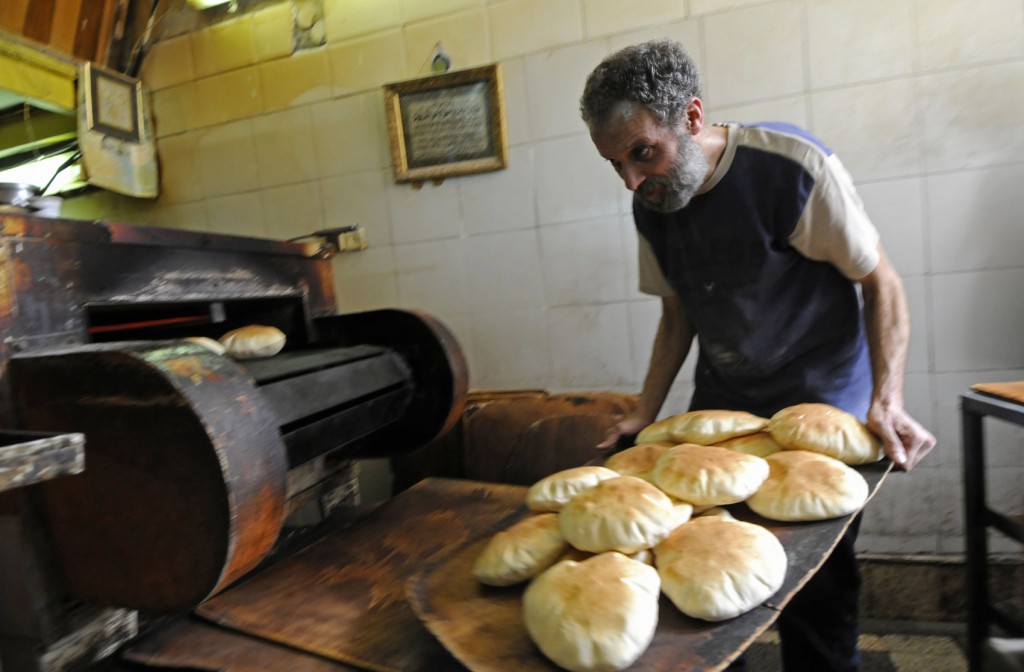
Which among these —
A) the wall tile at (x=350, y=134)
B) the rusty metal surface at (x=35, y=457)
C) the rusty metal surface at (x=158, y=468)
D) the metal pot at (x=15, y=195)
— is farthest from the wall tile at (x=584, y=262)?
the rusty metal surface at (x=35, y=457)

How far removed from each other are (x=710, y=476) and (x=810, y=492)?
0.54 feet

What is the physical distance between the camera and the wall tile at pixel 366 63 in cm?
263

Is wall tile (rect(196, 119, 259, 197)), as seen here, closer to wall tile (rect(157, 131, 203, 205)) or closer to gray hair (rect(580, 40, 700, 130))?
wall tile (rect(157, 131, 203, 205))

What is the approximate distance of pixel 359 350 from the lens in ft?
6.09

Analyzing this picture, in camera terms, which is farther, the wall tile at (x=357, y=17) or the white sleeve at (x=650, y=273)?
the wall tile at (x=357, y=17)

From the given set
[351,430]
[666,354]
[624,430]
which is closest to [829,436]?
[624,430]

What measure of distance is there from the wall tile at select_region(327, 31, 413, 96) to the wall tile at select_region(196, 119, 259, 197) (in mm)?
545

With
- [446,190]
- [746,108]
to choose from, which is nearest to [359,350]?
[446,190]

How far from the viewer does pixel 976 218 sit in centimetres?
206

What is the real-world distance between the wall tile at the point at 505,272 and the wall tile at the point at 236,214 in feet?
3.70

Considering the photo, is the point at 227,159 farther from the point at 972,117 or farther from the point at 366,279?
the point at 972,117

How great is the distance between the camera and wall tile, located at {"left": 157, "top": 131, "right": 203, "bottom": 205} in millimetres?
2996

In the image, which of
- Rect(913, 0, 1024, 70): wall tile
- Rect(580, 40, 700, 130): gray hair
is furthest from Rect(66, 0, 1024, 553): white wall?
Rect(580, 40, 700, 130): gray hair

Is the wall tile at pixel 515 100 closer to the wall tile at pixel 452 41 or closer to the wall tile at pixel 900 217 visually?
the wall tile at pixel 452 41
